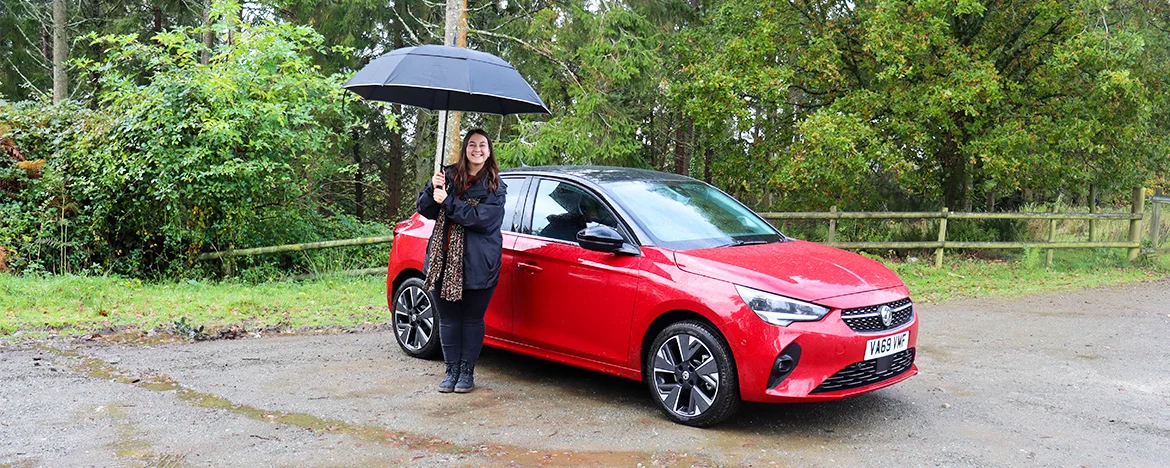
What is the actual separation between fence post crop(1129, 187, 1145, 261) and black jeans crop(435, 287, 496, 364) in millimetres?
14142

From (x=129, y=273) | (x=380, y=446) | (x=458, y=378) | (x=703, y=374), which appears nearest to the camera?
(x=380, y=446)

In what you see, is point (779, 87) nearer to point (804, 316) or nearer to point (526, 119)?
point (526, 119)

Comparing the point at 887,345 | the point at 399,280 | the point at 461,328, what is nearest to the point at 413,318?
the point at 399,280

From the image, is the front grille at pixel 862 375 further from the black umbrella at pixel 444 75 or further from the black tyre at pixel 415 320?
the black tyre at pixel 415 320

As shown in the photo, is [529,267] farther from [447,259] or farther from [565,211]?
[447,259]

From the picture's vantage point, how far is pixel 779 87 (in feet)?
52.0

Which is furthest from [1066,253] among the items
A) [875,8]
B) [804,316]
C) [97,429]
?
[97,429]

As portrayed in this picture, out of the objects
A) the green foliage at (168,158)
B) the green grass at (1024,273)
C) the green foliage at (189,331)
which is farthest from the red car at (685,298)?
the green grass at (1024,273)

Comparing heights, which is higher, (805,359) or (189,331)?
(805,359)

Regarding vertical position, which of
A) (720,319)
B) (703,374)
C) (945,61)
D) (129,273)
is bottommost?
(129,273)

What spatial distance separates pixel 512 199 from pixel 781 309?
2.37m

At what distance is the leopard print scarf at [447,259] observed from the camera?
5.75m

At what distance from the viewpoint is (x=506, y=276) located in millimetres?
6188

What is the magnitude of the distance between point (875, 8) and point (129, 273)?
40.0 feet
